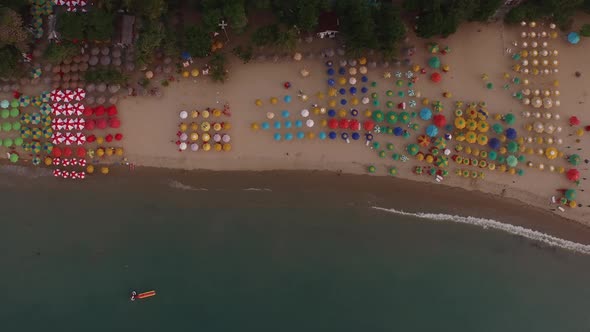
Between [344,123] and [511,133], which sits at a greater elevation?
[344,123]

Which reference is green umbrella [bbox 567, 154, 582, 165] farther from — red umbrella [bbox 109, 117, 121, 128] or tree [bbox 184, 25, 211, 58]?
red umbrella [bbox 109, 117, 121, 128]

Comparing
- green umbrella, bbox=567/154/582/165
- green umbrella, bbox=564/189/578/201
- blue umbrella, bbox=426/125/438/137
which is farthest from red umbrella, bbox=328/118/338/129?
green umbrella, bbox=564/189/578/201

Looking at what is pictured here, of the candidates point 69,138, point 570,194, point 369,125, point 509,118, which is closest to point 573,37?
point 509,118

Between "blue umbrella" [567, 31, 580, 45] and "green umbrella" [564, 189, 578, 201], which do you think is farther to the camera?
"blue umbrella" [567, 31, 580, 45]

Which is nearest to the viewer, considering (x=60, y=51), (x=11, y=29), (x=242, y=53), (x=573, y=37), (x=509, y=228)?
(x=11, y=29)

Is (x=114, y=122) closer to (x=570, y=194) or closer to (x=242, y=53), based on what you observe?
(x=242, y=53)

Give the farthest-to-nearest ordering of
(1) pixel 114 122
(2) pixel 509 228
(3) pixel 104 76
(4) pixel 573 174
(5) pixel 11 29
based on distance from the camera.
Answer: (2) pixel 509 228 < (4) pixel 573 174 < (1) pixel 114 122 < (3) pixel 104 76 < (5) pixel 11 29

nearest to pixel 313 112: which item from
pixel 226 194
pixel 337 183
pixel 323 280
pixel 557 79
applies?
pixel 337 183
